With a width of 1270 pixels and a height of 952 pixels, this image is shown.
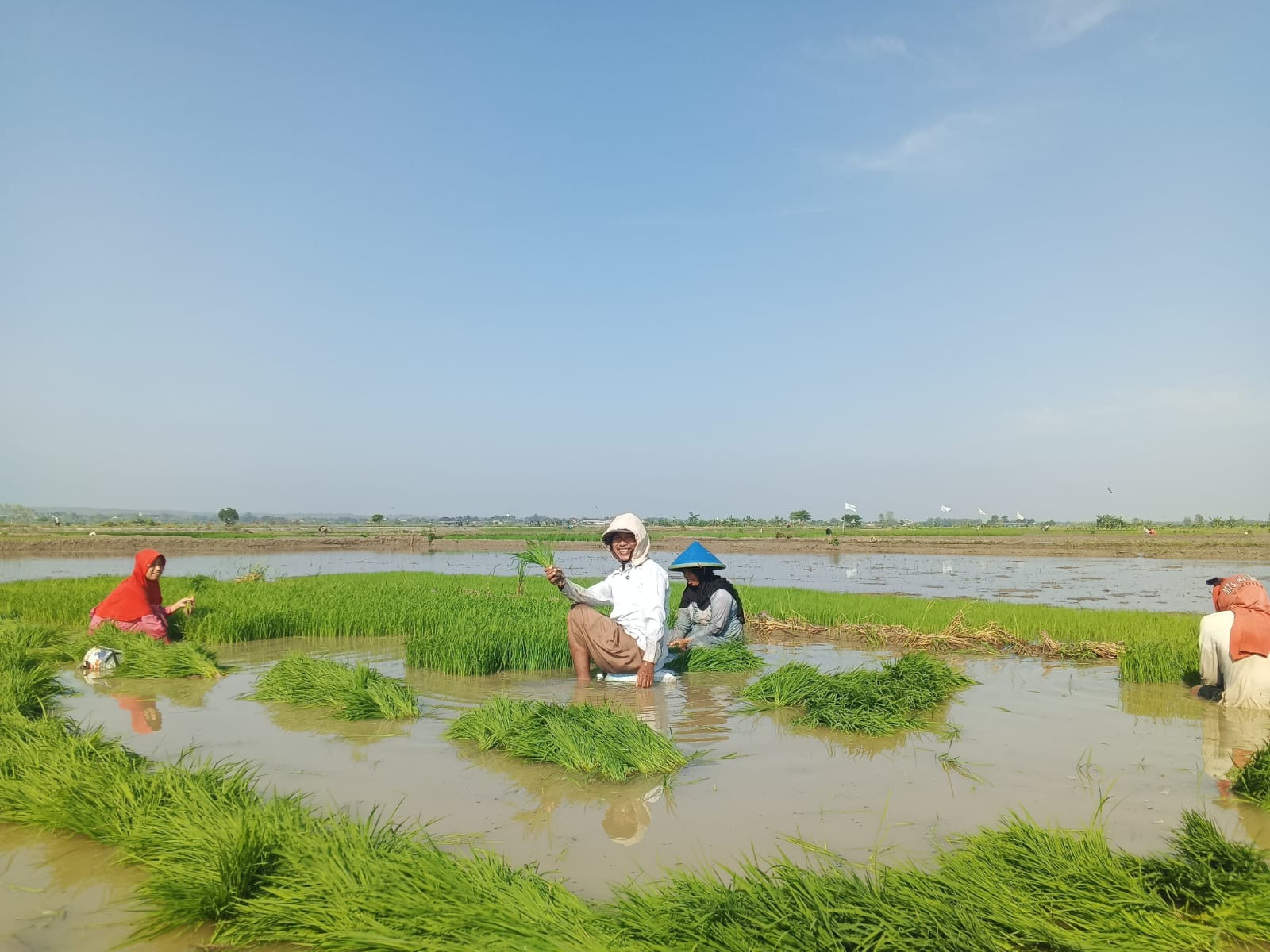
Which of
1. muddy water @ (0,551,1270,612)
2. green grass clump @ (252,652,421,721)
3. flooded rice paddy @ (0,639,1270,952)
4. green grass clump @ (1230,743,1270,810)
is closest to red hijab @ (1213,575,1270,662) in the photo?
flooded rice paddy @ (0,639,1270,952)

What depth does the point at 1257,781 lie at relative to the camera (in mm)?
3691

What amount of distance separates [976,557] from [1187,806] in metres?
28.1

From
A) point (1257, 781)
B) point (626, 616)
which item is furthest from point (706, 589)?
point (1257, 781)

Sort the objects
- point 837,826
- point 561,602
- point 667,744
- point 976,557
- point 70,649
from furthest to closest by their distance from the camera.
→ point 976,557, point 561,602, point 70,649, point 667,744, point 837,826

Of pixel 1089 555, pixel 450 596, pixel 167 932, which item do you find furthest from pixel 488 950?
pixel 1089 555

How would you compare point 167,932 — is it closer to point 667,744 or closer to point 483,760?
point 483,760

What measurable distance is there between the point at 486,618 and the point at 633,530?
333 centimetres

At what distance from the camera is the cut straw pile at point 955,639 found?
7.90 m

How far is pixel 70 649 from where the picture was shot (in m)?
7.22

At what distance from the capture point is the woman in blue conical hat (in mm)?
7203

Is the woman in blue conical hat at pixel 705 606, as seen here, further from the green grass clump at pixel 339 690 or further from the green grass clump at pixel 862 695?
the green grass clump at pixel 339 690

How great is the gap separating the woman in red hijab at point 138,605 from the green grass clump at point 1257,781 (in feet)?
27.5

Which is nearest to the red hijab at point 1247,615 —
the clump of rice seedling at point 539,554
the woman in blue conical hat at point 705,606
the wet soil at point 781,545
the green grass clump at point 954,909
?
the green grass clump at point 954,909

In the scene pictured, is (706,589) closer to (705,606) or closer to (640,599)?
(705,606)
